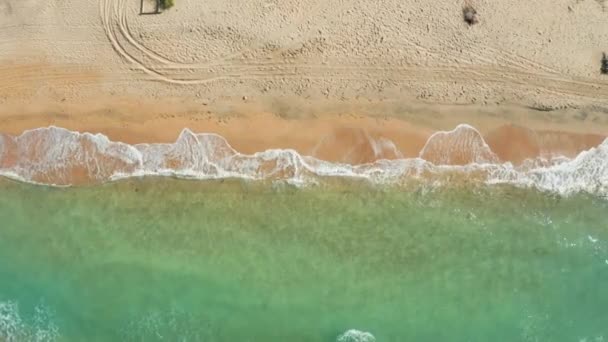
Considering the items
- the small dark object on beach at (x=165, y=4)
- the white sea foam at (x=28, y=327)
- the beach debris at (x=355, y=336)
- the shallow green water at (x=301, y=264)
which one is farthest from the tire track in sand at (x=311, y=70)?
the white sea foam at (x=28, y=327)

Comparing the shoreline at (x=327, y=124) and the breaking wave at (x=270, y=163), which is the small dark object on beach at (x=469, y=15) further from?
the breaking wave at (x=270, y=163)

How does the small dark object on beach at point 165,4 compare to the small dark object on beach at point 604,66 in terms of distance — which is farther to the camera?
the small dark object on beach at point 165,4

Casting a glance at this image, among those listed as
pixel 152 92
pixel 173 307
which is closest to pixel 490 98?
pixel 152 92

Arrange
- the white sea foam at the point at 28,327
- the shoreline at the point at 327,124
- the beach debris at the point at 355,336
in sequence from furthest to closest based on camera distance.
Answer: the white sea foam at the point at 28,327 → the shoreline at the point at 327,124 → the beach debris at the point at 355,336

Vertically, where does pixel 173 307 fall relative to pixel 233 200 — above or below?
below

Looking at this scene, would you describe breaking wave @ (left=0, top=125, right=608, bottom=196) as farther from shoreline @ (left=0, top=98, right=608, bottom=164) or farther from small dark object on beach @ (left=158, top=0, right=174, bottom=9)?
small dark object on beach @ (left=158, top=0, right=174, bottom=9)

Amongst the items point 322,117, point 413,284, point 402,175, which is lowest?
point 413,284

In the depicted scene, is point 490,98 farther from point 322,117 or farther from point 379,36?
point 322,117
